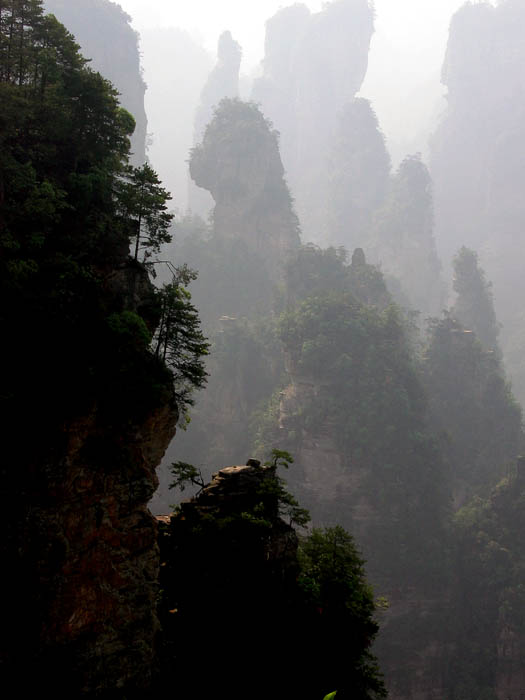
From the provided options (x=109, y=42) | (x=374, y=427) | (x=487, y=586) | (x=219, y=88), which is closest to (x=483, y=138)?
(x=219, y=88)

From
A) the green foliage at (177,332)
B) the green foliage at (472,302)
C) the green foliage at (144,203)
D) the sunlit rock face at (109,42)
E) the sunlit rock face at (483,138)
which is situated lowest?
the green foliage at (177,332)

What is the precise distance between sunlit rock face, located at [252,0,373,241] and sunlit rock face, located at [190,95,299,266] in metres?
28.4

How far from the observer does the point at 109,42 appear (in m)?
63.0

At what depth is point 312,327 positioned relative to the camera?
40.3m

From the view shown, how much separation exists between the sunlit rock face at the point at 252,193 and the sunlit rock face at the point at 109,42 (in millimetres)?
11585

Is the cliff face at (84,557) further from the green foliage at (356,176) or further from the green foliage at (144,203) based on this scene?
the green foliage at (356,176)

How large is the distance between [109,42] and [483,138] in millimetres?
61871

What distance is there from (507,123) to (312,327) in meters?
70.1

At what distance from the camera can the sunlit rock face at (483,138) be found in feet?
282

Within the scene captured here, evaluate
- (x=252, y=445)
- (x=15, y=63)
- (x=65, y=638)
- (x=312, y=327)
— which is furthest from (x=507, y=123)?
(x=65, y=638)

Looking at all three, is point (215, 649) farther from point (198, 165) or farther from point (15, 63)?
point (198, 165)

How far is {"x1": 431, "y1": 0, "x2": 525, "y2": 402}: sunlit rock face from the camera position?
85.9 m

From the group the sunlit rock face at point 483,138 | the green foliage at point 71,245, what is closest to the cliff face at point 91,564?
the green foliage at point 71,245

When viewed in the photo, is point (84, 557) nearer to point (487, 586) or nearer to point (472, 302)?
point (487, 586)
